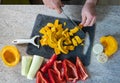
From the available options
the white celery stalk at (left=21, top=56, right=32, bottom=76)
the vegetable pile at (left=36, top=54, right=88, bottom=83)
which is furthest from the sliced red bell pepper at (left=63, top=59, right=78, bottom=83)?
the white celery stalk at (left=21, top=56, right=32, bottom=76)

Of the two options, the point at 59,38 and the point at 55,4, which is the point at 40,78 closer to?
the point at 59,38

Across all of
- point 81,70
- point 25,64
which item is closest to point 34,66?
point 25,64

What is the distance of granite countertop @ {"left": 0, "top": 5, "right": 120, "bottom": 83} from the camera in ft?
3.49

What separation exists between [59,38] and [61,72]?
12cm

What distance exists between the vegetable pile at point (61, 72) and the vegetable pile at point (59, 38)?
4 centimetres

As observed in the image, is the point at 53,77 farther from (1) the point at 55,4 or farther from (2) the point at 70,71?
(1) the point at 55,4

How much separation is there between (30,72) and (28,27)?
18 centimetres

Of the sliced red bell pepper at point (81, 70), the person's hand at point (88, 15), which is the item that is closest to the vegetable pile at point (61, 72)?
the sliced red bell pepper at point (81, 70)

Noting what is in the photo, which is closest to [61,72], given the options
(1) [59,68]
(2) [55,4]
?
(1) [59,68]

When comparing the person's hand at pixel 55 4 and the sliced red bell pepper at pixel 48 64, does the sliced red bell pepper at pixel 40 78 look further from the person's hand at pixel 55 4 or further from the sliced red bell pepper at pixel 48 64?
the person's hand at pixel 55 4

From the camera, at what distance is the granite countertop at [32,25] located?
1.06 m

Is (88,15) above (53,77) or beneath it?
above

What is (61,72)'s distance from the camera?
1060 mm

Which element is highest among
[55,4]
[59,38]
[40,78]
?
[55,4]
